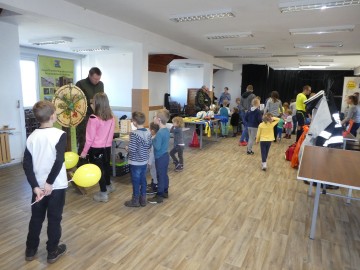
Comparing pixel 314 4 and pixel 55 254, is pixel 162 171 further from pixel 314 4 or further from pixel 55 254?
pixel 314 4

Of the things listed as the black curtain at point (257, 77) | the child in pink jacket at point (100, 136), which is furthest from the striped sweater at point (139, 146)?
the black curtain at point (257, 77)

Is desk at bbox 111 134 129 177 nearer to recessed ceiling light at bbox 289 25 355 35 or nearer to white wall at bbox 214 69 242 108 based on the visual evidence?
recessed ceiling light at bbox 289 25 355 35

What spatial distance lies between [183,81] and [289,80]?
20.7ft

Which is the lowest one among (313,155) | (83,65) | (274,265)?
(274,265)

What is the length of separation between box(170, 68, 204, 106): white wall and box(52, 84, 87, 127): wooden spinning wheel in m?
10.8

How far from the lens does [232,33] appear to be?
6.19m

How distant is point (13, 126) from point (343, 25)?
22.1ft

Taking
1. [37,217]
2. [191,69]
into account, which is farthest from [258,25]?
[191,69]

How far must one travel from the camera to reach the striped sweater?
3.14m

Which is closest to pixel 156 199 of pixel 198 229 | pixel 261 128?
pixel 198 229

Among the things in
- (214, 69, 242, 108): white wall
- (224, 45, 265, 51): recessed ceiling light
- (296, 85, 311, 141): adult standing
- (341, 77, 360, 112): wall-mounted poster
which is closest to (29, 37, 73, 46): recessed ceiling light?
(224, 45, 265, 51): recessed ceiling light

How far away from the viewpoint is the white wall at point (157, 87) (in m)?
9.60

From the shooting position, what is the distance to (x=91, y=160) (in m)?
3.39

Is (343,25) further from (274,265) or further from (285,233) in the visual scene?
(274,265)
